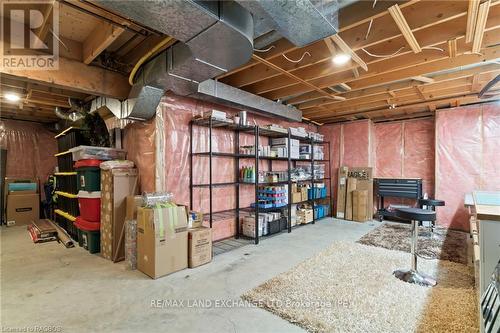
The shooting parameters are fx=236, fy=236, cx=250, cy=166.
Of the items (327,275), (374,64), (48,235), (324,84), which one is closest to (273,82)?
(324,84)

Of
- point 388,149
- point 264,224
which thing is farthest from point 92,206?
point 388,149

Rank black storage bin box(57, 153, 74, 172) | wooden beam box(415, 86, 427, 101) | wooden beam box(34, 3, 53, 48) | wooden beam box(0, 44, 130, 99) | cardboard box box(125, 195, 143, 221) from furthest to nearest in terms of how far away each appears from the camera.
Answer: black storage bin box(57, 153, 74, 172), wooden beam box(415, 86, 427, 101), cardboard box box(125, 195, 143, 221), wooden beam box(0, 44, 130, 99), wooden beam box(34, 3, 53, 48)

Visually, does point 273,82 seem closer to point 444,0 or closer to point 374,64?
point 374,64

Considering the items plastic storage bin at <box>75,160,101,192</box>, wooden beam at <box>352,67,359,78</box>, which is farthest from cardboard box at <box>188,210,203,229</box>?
wooden beam at <box>352,67,359,78</box>

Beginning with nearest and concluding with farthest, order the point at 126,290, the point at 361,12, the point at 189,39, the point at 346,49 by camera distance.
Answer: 1. the point at 189,39
2. the point at 361,12
3. the point at 126,290
4. the point at 346,49

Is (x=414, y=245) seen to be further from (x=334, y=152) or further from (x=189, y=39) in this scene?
(x=334, y=152)

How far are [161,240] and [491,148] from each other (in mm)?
6159

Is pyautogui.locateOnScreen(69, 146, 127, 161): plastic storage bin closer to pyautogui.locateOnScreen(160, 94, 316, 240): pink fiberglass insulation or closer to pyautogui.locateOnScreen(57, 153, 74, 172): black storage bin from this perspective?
pyautogui.locateOnScreen(57, 153, 74, 172): black storage bin

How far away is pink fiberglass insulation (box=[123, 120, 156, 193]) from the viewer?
11.0ft

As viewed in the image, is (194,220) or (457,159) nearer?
(194,220)

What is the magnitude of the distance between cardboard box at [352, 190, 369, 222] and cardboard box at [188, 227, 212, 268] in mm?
3986

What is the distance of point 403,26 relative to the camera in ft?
7.18

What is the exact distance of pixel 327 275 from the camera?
2707mm

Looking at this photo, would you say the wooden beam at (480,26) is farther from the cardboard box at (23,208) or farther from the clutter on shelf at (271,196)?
the cardboard box at (23,208)
